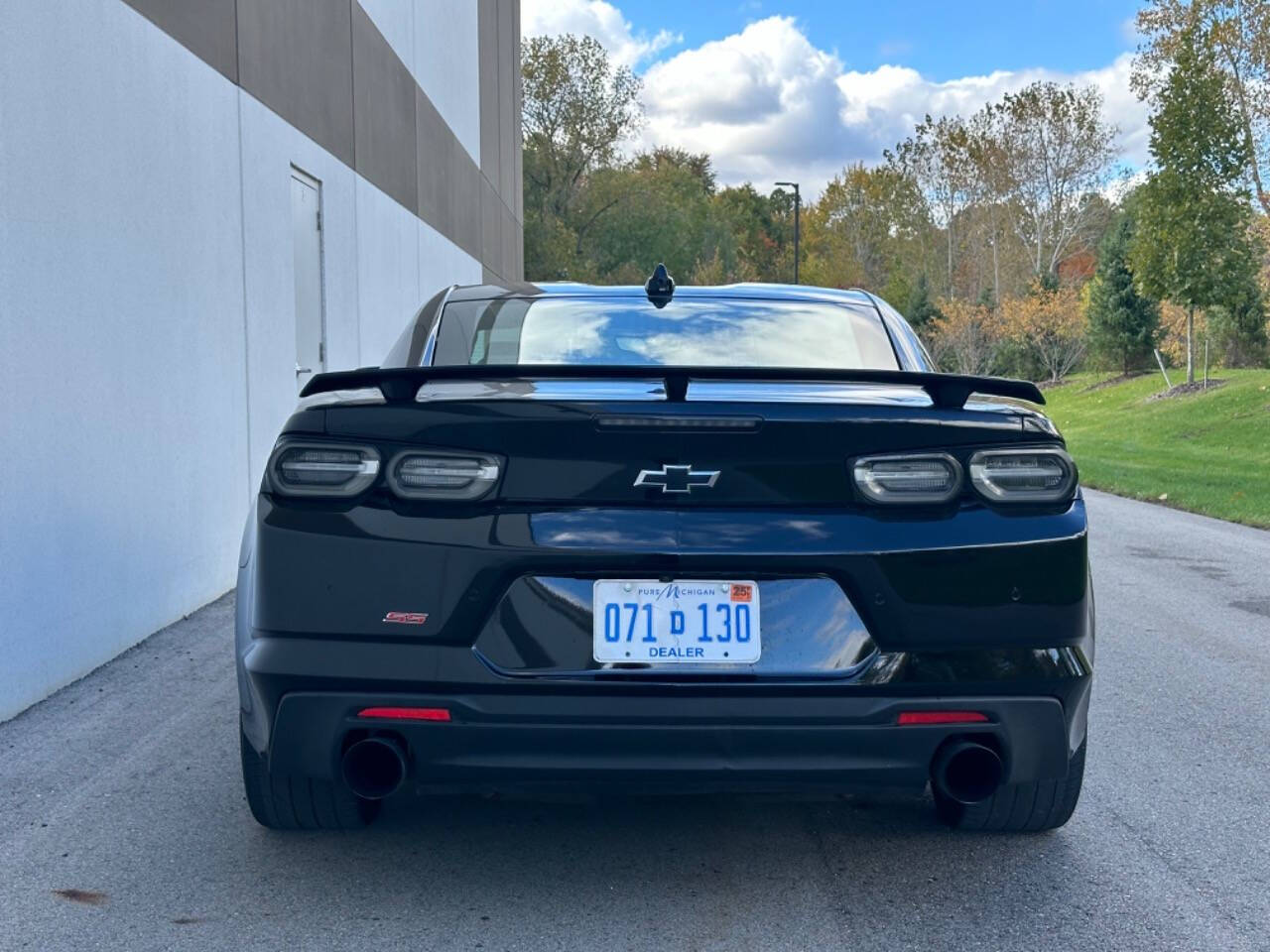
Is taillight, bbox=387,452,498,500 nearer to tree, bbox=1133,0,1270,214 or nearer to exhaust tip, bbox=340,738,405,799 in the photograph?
exhaust tip, bbox=340,738,405,799

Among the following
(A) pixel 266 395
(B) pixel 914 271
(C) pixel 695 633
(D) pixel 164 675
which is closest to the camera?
(C) pixel 695 633

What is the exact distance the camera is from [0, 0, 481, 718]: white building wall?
459 centimetres

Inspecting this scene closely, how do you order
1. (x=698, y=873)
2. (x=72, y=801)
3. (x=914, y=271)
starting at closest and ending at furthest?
(x=698, y=873)
(x=72, y=801)
(x=914, y=271)

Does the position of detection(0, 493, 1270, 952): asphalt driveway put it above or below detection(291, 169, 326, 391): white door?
below

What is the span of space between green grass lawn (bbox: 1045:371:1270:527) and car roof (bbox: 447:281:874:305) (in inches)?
359

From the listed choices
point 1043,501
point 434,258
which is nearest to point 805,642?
point 1043,501

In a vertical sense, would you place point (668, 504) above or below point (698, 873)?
above

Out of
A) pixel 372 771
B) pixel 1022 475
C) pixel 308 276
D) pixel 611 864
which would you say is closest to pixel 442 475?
pixel 372 771

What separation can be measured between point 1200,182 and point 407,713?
82.9ft

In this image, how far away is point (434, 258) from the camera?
1683 cm

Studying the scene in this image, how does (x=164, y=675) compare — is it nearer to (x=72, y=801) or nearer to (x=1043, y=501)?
(x=72, y=801)

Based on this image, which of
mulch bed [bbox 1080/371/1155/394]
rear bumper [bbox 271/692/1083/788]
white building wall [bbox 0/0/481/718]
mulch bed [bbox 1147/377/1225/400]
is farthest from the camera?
mulch bed [bbox 1080/371/1155/394]

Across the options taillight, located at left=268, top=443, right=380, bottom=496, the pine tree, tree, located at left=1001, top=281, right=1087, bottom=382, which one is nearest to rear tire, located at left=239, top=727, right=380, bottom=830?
taillight, located at left=268, top=443, right=380, bottom=496

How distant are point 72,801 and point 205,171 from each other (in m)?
4.26
